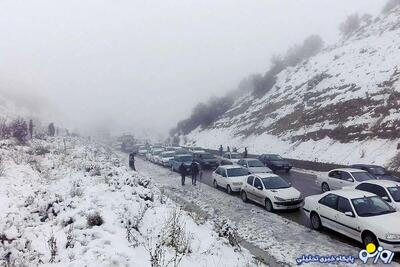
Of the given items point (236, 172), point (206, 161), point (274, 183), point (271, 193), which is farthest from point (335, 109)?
point (271, 193)

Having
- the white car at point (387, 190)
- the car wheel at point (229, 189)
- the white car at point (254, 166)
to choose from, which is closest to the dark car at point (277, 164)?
the white car at point (254, 166)

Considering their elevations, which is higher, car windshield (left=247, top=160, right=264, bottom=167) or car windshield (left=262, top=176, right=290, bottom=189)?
car windshield (left=262, top=176, right=290, bottom=189)

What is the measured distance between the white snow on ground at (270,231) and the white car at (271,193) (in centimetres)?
40

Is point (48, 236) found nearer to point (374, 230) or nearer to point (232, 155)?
point (374, 230)

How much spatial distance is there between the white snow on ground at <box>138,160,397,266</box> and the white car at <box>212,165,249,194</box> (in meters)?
0.84

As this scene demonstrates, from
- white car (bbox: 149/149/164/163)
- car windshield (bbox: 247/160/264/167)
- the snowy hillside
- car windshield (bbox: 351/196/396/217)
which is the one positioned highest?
the snowy hillside

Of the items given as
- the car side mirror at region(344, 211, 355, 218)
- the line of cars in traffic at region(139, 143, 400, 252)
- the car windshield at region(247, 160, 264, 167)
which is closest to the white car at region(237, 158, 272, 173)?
the car windshield at region(247, 160, 264, 167)

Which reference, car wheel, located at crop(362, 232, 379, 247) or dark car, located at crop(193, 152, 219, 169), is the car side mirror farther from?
dark car, located at crop(193, 152, 219, 169)

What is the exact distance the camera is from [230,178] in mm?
20469

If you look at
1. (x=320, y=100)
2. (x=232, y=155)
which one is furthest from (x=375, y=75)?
(x=232, y=155)

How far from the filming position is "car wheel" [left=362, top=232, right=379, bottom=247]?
31.4ft

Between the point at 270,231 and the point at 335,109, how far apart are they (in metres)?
33.0

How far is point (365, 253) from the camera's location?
938cm

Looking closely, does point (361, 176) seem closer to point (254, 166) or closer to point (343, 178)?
point (343, 178)
